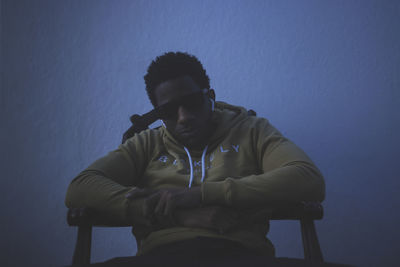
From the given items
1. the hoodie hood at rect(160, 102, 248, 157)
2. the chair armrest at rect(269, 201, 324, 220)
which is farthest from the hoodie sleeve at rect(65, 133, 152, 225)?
the chair armrest at rect(269, 201, 324, 220)

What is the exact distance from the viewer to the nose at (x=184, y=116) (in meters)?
1.02

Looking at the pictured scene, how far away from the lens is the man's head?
3.38 ft

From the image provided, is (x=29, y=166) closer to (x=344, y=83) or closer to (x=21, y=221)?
(x=21, y=221)

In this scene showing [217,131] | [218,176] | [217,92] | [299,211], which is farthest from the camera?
[217,92]

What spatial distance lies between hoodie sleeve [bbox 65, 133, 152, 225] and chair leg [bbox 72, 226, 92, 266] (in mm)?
73

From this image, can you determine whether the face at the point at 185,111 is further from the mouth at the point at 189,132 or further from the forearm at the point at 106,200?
the forearm at the point at 106,200

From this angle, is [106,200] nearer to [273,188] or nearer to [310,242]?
[273,188]

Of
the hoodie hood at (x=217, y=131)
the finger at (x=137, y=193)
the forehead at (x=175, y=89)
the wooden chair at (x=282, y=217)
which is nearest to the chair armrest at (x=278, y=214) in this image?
the wooden chair at (x=282, y=217)

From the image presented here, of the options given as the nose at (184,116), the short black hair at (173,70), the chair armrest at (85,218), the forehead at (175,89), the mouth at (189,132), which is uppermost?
the short black hair at (173,70)

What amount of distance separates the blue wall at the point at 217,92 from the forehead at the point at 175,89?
2.21 ft

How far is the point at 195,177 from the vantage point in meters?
0.99

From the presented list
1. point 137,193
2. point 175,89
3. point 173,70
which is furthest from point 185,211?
point 173,70

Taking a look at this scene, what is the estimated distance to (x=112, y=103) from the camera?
1770 mm

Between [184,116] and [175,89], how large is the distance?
0.40 ft
